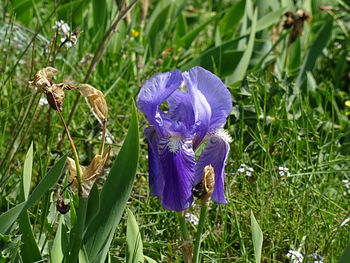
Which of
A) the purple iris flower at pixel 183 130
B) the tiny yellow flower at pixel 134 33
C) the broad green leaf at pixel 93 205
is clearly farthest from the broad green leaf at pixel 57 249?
the tiny yellow flower at pixel 134 33

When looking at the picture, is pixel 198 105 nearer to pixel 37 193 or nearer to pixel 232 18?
pixel 37 193

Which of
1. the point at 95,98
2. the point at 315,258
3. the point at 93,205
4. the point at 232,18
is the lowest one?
the point at 315,258

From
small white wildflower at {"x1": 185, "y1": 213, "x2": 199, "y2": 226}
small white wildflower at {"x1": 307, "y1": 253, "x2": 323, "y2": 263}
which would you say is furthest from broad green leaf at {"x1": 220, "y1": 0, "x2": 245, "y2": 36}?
small white wildflower at {"x1": 307, "y1": 253, "x2": 323, "y2": 263}

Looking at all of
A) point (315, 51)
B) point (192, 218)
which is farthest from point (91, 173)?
point (315, 51)

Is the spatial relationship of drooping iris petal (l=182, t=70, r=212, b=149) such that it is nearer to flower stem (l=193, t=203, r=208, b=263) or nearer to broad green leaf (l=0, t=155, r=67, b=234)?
flower stem (l=193, t=203, r=208, b=263)

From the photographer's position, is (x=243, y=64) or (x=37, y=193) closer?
(x=37, y=193)

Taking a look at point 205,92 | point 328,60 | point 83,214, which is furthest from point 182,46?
point 83,214
